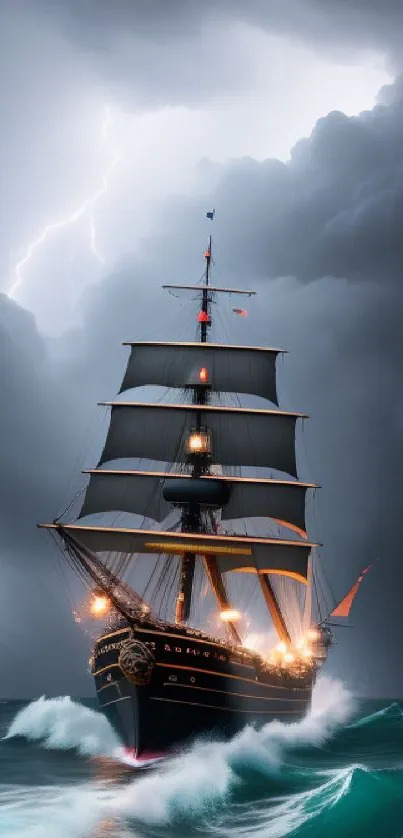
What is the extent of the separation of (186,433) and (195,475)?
11.7 ft

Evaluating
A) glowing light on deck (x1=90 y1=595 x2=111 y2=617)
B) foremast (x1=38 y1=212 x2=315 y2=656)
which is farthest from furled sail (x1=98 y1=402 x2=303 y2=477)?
glowing light on deck (x1=90 y1=595 x2=111 y2=617)

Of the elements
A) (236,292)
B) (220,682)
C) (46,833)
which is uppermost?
(236,292)

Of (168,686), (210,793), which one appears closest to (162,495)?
(168,686)

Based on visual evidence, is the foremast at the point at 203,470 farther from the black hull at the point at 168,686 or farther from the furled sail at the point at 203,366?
the black hull at the point at 168,686

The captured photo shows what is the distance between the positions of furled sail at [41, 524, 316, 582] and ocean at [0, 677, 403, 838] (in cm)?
1030

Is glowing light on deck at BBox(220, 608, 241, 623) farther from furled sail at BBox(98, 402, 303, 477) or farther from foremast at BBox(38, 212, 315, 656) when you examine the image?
furled sail at BBox(98, 402, 303, 477)

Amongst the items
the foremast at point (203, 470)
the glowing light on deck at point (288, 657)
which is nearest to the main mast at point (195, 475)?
the foremast at point (203, 470)

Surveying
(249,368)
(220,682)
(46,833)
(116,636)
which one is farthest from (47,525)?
(249,368)

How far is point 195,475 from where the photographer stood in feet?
199

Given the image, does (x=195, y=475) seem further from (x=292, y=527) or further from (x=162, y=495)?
(x=292, y=527)

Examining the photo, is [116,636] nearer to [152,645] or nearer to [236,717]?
[152,645]

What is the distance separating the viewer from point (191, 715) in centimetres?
4047

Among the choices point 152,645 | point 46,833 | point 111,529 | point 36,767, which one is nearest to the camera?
point 46,833

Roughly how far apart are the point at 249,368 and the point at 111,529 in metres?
17.6
